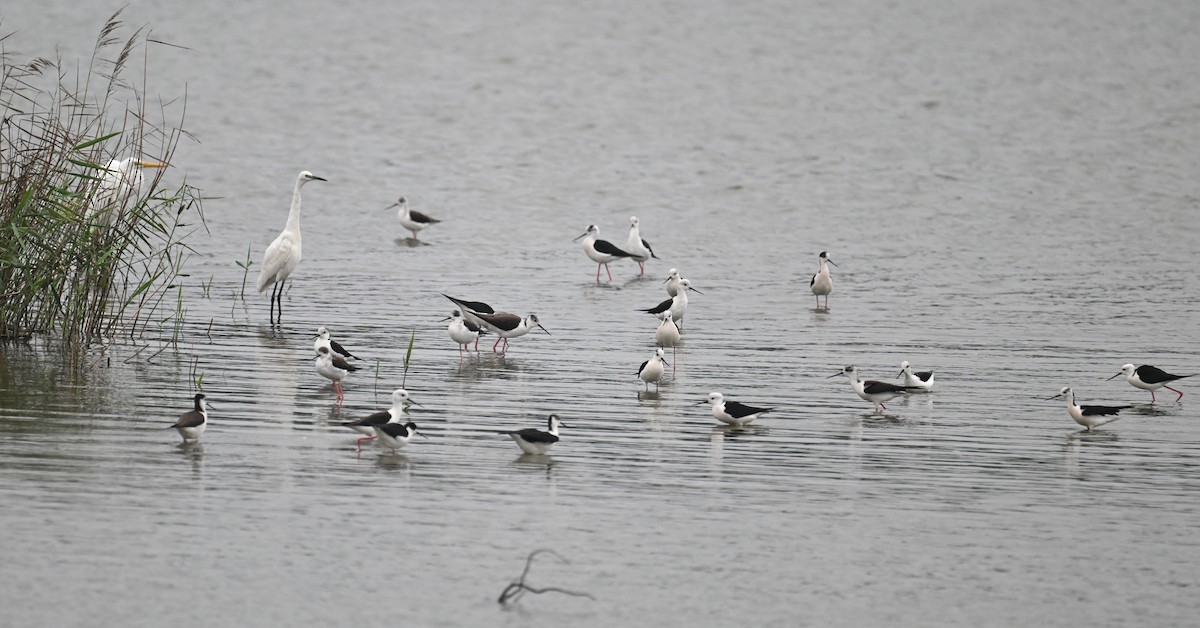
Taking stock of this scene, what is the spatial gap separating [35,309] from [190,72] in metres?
33.1

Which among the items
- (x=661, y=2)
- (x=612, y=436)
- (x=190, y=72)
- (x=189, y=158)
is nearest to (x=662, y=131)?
(x=189, y=158)

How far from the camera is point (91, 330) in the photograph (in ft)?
43.8

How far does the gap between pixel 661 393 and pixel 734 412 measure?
1.65 meters

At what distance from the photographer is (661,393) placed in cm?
1261

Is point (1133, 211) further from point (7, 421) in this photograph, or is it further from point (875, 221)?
point (7, 421)

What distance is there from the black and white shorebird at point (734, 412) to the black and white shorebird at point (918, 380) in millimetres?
2053

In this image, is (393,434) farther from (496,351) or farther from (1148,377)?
(1148,377)

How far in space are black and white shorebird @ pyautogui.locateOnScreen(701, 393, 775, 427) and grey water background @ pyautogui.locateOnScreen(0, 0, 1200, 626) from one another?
0.65ft

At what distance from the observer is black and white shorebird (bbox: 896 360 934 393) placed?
1267cm

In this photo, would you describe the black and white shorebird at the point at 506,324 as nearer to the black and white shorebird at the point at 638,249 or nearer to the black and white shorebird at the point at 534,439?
the black and white shorebird at the point at 534,439

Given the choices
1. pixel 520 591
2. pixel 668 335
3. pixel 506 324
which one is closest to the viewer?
pixel 520 591

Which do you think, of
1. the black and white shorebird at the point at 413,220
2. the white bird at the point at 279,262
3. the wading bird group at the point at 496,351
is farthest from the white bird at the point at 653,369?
the black and white shorebird at the point at 413,220

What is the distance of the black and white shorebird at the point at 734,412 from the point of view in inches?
435

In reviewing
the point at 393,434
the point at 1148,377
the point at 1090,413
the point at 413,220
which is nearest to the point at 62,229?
the point at 393,434
